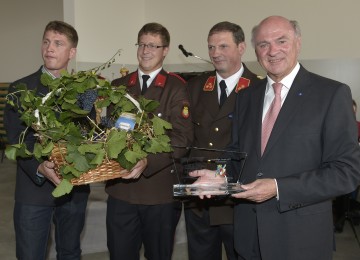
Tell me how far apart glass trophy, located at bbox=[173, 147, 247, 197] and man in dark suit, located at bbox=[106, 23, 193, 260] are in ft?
1.70

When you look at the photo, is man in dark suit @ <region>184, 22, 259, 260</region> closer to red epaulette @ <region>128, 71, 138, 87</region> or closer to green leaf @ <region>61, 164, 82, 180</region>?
red epaulette @ <region>128, 71, 138, 87</region>

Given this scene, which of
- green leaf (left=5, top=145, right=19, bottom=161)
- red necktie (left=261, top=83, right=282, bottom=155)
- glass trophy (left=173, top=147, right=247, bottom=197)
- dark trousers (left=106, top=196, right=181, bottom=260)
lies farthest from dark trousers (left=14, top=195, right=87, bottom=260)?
red necktie (left=261, top=83, right=282, bottom=155)

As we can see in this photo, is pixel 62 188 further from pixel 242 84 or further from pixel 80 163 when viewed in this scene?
pixel 242 84

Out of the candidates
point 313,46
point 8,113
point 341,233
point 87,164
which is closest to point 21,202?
point 8,113

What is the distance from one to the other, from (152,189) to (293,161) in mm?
954

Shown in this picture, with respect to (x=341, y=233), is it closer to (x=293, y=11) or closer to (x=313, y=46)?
(x=313, y=46)

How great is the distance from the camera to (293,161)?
67.6 inches

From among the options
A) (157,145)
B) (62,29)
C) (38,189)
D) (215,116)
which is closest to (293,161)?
Result: (157,145)

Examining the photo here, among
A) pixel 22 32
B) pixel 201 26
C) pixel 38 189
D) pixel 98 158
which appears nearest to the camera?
pixel 98 158

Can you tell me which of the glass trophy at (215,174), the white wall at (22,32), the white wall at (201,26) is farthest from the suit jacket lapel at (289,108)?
the white wall at (22,32)

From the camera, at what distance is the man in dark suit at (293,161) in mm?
1646

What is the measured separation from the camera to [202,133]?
8.09 feet

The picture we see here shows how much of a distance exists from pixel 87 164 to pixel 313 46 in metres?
3.97

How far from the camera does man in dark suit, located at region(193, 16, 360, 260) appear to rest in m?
1.65
